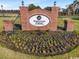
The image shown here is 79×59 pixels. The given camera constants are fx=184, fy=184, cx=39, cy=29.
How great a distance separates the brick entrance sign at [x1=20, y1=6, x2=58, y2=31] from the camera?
1719 centimetres

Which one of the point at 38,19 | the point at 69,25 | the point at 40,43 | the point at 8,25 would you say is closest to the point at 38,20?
the point at 38,19

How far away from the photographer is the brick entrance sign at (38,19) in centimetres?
1719

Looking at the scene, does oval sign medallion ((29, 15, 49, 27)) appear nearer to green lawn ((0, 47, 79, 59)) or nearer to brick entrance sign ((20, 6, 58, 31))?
brick entrance sign ((20, 6, 58, 31))

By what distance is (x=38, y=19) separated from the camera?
17281mm

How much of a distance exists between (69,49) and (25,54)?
3.04 m

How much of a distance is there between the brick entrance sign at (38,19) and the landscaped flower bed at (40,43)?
204cm

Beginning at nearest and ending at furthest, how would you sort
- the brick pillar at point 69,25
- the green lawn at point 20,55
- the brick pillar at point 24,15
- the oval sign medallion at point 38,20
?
the green lawn at point 20,55 < the brick pillar at point 24,15 < the oval sign medallion at point 38,20 < the brick pillar at point 69,25

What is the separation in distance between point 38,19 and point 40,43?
4.49 metres

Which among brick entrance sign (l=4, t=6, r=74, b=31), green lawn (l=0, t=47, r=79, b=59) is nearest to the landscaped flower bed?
green lawn (l=0, t=47, r=79, b=59)

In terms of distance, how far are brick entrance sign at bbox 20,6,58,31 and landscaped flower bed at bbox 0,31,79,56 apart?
6.70ft

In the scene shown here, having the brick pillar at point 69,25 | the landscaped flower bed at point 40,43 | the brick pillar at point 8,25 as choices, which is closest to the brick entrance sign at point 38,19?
the brick pillar at point 8,25

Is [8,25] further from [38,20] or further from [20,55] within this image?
[20,55]

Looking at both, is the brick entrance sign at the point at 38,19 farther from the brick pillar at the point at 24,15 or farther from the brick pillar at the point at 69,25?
the brick pillar at the point at 69,25

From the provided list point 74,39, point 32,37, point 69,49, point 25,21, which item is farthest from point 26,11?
point 69,49
